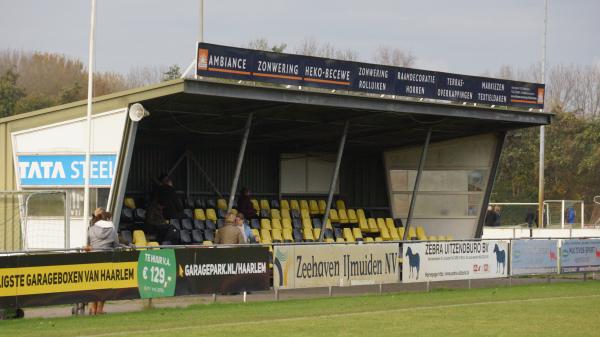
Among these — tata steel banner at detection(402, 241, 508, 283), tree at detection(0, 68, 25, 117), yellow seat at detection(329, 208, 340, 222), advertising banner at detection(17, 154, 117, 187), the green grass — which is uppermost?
tree at detection(0, 68, 25, 117)

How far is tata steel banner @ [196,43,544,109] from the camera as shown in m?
22.5

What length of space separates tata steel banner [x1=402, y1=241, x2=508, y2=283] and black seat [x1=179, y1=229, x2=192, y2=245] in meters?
6.88

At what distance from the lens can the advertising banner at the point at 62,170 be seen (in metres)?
23.0

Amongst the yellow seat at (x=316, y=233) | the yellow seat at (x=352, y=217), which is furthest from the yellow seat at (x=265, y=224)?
the yellow seat at (x=352, y=217)

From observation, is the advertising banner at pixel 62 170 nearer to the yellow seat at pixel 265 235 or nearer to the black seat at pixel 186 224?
the black seat at pixel 186 224

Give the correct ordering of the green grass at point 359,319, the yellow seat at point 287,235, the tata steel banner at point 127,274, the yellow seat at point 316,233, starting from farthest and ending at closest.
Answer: the yellow seat at point 316,233
the yellow seat at point 287,235
the tata steel banner at point 127,274
the green grass at point 359,319

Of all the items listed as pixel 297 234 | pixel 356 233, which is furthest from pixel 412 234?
pixel 297 234

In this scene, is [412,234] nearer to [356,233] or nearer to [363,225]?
[363,225]

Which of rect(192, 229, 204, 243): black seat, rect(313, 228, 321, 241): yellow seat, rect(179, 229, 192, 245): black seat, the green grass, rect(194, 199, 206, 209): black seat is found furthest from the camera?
rect(313, 228, 321, 241): yellow seat

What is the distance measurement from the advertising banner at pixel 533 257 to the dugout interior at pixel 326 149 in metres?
4.26

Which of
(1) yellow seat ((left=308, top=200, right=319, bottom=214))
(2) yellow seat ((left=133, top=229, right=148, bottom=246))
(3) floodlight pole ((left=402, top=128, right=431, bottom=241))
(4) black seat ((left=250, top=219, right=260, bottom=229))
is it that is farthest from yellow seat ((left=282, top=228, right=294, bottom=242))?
(2) yellow seat ((left=133, top=229, right=148, bottom=246))

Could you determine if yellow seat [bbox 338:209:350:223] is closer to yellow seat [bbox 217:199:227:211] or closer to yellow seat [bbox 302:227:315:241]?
yellow seat [bbox 302:227:315:241]

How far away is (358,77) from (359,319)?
35.1 feet

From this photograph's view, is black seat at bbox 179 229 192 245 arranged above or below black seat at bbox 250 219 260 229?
below
